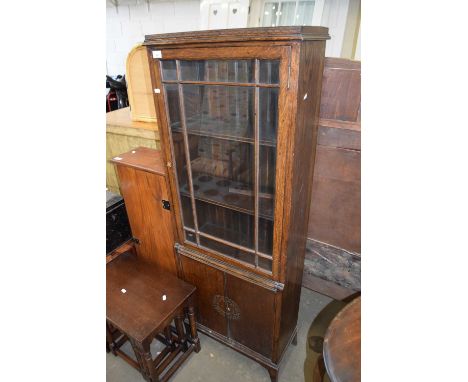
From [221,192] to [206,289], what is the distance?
1.90ft

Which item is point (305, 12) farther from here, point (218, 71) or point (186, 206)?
point (186, 206)

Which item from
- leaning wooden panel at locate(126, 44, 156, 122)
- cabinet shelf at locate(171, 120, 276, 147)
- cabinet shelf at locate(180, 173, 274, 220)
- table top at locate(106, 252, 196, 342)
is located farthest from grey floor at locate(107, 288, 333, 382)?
leaning wooden panel at locate(126, 44, 156, 122)

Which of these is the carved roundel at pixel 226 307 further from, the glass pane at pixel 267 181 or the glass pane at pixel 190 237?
the glass pane at pixel 267 181

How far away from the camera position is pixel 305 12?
1870 mm

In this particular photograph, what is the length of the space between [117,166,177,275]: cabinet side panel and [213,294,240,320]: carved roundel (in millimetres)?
331

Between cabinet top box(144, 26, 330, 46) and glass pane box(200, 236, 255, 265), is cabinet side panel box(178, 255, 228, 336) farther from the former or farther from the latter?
cabinet top box(144, 26, 330, 46)

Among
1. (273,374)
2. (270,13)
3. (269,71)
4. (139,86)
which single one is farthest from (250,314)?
(270,13)

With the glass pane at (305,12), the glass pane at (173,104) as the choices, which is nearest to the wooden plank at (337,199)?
the glass pane at (173,104)

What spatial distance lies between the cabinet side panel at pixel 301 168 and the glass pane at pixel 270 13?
102 cm
